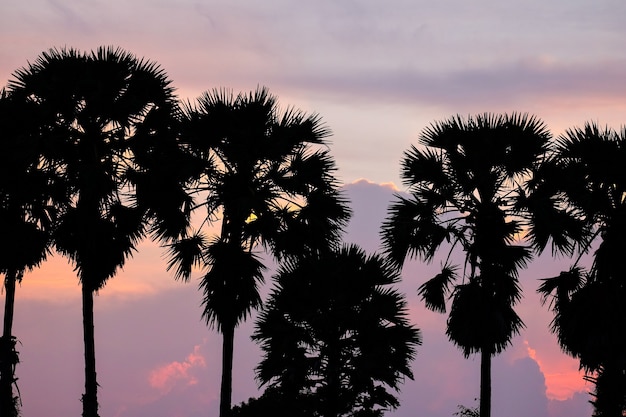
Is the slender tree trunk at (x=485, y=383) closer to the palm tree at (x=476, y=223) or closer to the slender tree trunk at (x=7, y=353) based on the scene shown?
the palm tree at (x=476, y=223)

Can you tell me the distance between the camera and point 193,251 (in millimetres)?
33875

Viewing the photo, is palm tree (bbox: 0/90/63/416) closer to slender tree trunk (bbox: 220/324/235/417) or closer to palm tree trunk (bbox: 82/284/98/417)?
palm tree trunk (bbox: 82/284/98/417)

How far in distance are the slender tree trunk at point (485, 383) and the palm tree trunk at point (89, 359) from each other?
11646 mm

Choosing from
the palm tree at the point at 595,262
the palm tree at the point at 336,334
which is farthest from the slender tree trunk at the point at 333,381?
the palm tree at the point at 595,262

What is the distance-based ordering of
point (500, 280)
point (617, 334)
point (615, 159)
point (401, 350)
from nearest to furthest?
point (617, 334), point (615, 159), point (500, 280), point (401, 350)

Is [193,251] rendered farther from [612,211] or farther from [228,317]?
[612,211]

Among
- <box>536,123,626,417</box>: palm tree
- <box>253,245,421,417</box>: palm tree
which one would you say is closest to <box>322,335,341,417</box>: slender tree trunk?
<box>253,245,421,417</box>: palm tree

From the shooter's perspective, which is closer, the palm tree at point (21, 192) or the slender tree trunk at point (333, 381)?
the palm tree at point (21, 192)

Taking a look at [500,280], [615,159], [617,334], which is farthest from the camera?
[500,280]

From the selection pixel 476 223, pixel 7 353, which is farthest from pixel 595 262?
pixel 7 353

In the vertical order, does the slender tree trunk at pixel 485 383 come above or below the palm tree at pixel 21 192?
below

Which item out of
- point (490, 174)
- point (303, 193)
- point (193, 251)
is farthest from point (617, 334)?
point (193, 251)

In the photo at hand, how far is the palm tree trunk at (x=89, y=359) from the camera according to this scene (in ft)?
115

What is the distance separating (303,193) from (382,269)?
779 centimetres
